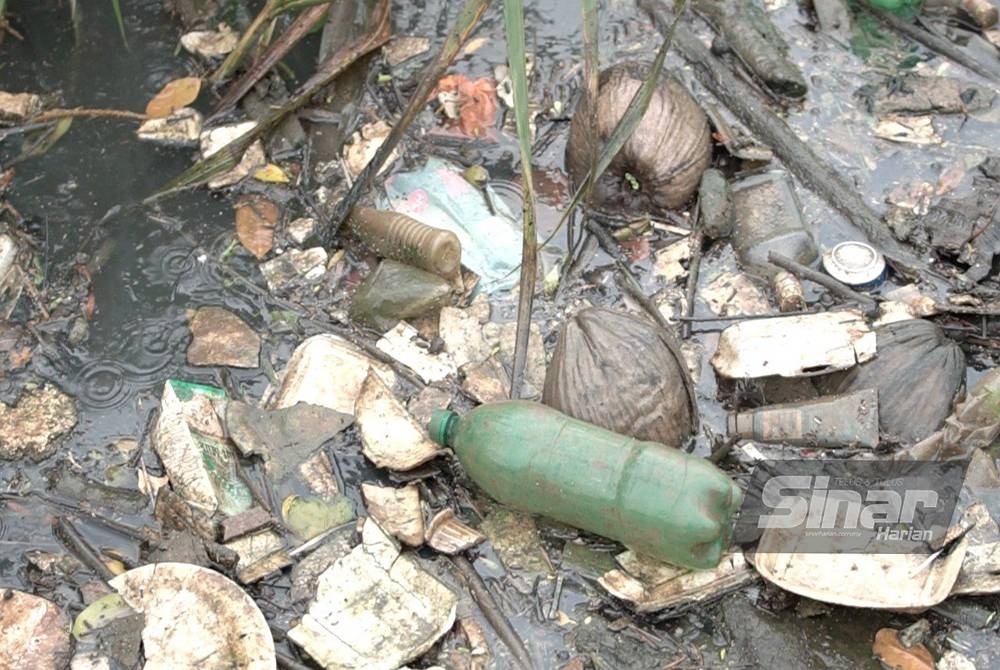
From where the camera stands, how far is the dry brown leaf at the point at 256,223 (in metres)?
3.75

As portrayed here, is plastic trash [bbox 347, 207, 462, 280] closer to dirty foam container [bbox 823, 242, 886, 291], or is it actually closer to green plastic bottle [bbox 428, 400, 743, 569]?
green plastic bottle [bbox 428, 400, 743, 569]

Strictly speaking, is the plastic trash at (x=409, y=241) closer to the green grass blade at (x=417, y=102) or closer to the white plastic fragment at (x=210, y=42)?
the green grass blade at (x=417, y=102)

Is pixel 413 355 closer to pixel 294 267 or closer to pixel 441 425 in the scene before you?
pixel 441 425

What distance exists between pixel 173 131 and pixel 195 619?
2.16 metres

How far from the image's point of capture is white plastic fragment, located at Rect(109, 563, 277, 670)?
8.61ft

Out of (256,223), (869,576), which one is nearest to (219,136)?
(256,223)

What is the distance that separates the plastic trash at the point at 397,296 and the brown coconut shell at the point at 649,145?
72cm

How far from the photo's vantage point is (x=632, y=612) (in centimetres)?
279

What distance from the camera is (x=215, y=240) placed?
378 centimetres

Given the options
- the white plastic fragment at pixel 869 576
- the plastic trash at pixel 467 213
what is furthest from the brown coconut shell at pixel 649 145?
the white plastic fragment at pixel 869 576

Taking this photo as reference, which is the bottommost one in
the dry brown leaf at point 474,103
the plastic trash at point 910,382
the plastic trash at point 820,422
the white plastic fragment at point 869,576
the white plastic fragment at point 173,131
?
the white plastic fragment at point 869,576

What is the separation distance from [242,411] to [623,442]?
1.23 m

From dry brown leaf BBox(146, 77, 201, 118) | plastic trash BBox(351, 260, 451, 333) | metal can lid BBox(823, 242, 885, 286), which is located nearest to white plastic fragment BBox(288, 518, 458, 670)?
plastic trash BBox(351, 260, 451, 333)

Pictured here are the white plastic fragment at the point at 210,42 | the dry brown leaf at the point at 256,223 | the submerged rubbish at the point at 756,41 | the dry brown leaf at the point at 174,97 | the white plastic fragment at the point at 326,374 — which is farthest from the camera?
the white plastic fragment at the point at 210,42
